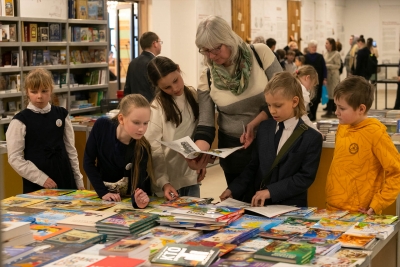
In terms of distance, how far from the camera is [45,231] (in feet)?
8.48

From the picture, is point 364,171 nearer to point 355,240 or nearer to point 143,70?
point 355,240

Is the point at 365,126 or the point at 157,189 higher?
the point at 365,126

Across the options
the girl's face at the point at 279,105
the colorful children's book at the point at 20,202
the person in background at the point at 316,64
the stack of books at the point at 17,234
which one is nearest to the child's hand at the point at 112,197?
the colorful children's book at the point at 20,202

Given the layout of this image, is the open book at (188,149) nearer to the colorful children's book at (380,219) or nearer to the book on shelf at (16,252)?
the colorful children's book at (380,219)

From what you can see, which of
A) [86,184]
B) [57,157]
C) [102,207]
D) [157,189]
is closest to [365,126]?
[157,189]

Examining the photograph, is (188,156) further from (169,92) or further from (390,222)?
(390,222)

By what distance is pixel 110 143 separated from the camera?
320 cm

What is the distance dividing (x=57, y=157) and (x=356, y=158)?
74.5 inches

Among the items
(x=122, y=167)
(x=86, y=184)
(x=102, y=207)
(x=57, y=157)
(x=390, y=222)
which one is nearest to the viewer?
(x=390, y=222)

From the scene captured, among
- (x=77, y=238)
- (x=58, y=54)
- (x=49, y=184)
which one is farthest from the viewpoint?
(x=58, y=54)

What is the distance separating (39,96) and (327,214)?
196 centimetres

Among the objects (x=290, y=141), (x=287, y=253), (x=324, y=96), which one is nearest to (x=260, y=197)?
(x=290, y=141)

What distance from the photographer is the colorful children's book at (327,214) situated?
111 inches

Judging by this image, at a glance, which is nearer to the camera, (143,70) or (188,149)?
(188,149)
